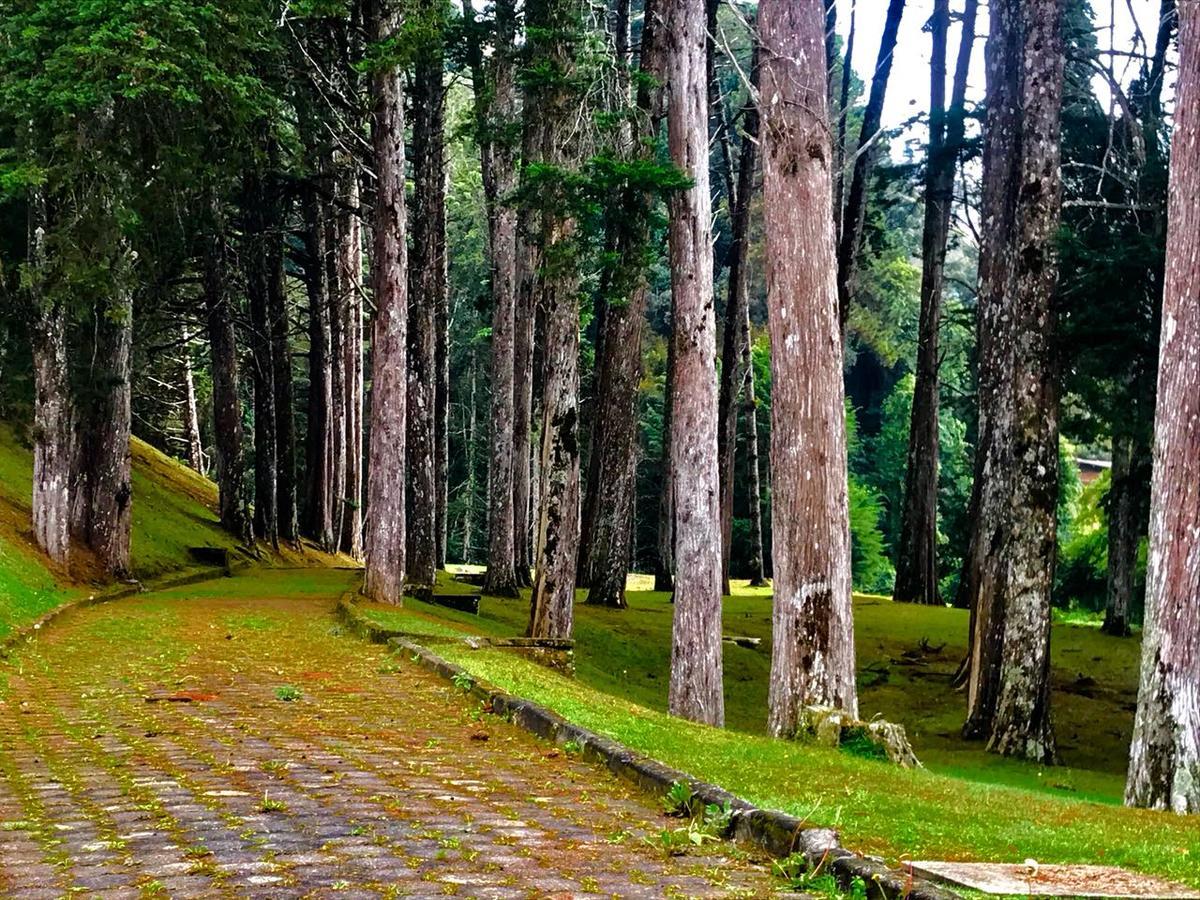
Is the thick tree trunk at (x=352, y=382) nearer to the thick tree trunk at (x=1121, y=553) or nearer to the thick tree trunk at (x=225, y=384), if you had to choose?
the thick tree trunk at (x=225, y=384)

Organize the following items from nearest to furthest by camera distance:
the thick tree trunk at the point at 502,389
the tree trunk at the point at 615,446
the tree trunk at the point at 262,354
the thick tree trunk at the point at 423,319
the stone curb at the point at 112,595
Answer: the stone curb at the point at 112,595, the thick tree trunk at the point at 423,319, the tree trunk at the point at 615,446, the thick tree trunk at the point at 502,389, the tree trunk at the point at 262,354

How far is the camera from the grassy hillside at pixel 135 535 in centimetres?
1874

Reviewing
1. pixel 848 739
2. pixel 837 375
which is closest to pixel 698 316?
pixel 837 375

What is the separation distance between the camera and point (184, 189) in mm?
22812

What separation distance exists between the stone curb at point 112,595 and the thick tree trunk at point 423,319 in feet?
14.0

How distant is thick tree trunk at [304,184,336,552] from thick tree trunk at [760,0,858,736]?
78.9 feet

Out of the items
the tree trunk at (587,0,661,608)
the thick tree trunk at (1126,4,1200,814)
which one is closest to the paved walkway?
the thick tree trunk at (1126,4,1200,814)

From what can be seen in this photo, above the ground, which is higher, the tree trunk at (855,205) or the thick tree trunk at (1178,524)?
the tree trunk at (855,205)

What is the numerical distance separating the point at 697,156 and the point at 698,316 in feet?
6.23

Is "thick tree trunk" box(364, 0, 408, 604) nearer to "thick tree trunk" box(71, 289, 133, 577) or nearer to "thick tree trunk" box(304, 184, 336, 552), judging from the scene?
"thick tree trunk" box(71, 289, 133, 577)

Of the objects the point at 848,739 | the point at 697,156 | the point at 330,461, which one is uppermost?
the point at 697,156

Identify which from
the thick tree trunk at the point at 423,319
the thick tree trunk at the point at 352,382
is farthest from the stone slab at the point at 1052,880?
the thick tree trunk at the point at 352,382

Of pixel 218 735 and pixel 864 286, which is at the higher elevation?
pixel 864 286

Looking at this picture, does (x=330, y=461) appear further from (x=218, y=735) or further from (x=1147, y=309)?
(x=218, y=735)
